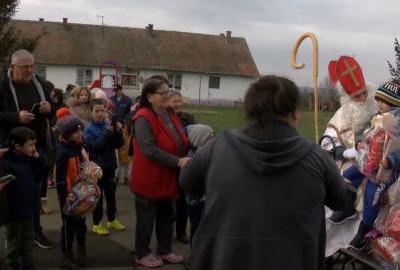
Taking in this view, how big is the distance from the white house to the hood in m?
44.4

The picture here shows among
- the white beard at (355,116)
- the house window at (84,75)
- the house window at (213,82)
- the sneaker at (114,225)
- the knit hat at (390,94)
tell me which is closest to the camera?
the knit hat at (390,94)

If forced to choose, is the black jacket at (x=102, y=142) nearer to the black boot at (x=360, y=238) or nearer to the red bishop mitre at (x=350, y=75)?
the red bishop mitre at (x=350, y=75)

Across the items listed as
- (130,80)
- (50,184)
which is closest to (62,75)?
(130,80)

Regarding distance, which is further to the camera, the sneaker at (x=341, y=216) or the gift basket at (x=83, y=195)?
the gift basket at (x=83, y=195)

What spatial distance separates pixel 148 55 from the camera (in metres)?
50.1

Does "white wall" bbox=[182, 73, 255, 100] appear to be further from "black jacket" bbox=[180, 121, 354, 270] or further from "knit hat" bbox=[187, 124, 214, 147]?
"black jacket" bbox=[180, 121, 354, 270]

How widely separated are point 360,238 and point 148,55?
153ft

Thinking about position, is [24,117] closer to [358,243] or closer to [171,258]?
[171,258]

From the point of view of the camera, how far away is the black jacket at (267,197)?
8.16 feet

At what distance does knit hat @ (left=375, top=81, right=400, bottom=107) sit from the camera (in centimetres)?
449

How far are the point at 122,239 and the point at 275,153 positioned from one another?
13.6 feet

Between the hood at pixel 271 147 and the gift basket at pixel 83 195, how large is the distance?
2803 mm

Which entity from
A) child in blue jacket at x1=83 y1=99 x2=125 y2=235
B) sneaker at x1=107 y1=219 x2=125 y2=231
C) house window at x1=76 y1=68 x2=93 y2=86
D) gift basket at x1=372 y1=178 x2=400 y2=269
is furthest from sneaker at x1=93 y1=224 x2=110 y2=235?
house window at x1=76 y1=68 x2=93 y2=86

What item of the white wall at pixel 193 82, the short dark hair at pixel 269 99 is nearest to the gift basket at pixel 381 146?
the short dark hair at pixel 269 99
